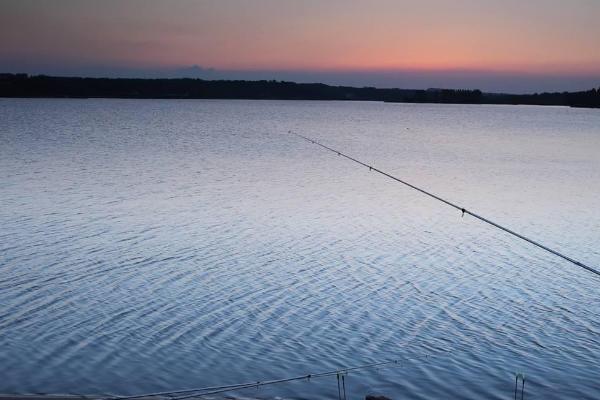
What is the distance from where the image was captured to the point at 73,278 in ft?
41.8

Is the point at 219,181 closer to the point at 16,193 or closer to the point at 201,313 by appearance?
the point at 16,193

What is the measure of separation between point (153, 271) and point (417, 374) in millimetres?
6849

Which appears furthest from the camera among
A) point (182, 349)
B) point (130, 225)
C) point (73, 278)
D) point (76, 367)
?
point (130, 225)

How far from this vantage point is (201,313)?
10.7m

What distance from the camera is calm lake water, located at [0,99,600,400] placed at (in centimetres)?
844

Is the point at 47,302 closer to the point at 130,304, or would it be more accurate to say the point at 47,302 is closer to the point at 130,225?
the point at 130,304

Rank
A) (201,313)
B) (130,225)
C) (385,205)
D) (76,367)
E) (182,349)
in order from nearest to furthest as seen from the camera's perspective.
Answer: (76,367)
(182,349)
(201,313)
(130,225)
(385,205)

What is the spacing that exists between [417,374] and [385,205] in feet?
48.3

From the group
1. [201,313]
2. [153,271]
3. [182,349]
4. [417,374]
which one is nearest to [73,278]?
[153,271]

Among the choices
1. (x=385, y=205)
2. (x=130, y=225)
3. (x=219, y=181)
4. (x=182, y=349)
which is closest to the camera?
(x=182, y=349)

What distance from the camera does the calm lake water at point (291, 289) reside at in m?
8.44

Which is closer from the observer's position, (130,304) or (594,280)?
(130,304)

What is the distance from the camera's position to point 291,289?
1231 cm

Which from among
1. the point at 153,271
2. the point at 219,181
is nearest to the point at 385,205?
the point at 219,181
